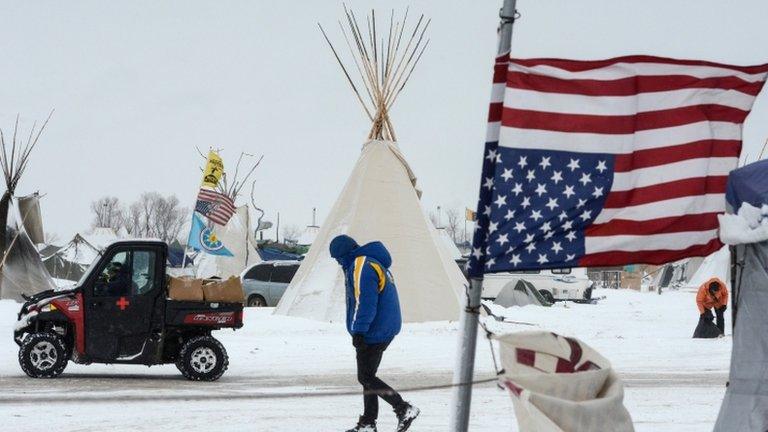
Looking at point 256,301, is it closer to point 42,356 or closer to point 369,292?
point 42,356

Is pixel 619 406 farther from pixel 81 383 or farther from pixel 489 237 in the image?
pixel 81 383

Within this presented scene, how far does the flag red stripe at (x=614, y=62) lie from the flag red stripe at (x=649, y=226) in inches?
32.1

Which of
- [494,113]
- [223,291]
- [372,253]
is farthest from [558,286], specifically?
[494,113]

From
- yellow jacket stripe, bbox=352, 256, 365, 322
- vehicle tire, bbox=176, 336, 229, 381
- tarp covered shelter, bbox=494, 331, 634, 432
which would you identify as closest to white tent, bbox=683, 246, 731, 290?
vehicle tire, bbox=176, 336, 229, 381

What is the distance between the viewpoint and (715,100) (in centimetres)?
636

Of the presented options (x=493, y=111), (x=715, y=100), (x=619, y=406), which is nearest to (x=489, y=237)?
(x=493, y=111)

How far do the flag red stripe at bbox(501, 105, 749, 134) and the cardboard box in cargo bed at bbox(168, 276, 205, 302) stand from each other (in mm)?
9759

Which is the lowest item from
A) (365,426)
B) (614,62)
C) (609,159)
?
(365,426)

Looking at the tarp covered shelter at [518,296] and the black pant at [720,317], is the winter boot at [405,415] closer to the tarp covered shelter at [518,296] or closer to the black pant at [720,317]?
the black pant at [720,317]

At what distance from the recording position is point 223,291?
15312 mm

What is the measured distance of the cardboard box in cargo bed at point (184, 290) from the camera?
15.1 m

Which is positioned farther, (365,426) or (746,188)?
(365,426)

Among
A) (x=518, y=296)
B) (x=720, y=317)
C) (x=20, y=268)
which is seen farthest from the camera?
(x=518, y=296)

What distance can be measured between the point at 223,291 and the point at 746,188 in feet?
29.6
